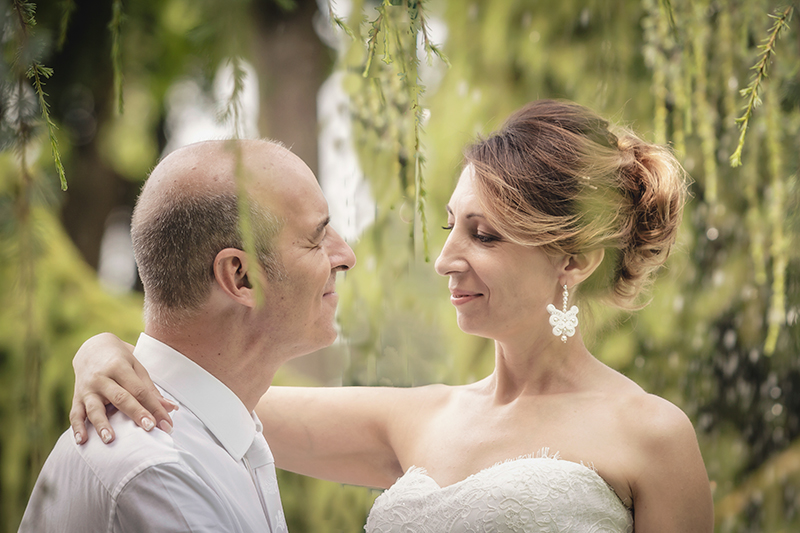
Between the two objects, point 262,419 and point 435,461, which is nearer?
point 435,461

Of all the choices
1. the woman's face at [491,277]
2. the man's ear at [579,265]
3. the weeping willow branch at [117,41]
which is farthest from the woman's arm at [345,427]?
the weeping willow branch at [117,41]

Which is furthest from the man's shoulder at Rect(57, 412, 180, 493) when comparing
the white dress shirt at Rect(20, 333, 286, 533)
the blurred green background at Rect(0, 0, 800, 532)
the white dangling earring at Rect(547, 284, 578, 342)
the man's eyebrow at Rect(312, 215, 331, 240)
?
the blurred green background at Rect(0, 0, 800, 532)

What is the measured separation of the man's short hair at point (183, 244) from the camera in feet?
4.04

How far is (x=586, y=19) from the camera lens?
2.34m

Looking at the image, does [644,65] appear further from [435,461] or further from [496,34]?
[435,461]

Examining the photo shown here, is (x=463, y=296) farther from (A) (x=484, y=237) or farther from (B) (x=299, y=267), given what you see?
(B) (x=299, y=267)

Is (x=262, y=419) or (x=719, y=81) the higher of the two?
(x=719, y=81)

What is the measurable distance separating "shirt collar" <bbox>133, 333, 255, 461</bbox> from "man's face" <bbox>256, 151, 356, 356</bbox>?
0.50 ft

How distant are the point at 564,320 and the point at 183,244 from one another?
0.87 meters

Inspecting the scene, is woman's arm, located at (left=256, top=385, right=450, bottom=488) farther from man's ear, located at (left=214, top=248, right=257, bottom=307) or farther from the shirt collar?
man's ear, located at (left=214, top=248, right=257, bottom=307)

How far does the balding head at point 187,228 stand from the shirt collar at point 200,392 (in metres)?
0.07

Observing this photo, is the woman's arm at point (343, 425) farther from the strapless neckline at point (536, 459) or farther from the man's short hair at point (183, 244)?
the man's short hair at point (183, 244)

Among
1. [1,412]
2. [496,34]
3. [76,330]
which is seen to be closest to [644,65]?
[496,34]

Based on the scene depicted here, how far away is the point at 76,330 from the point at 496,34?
1.77m
